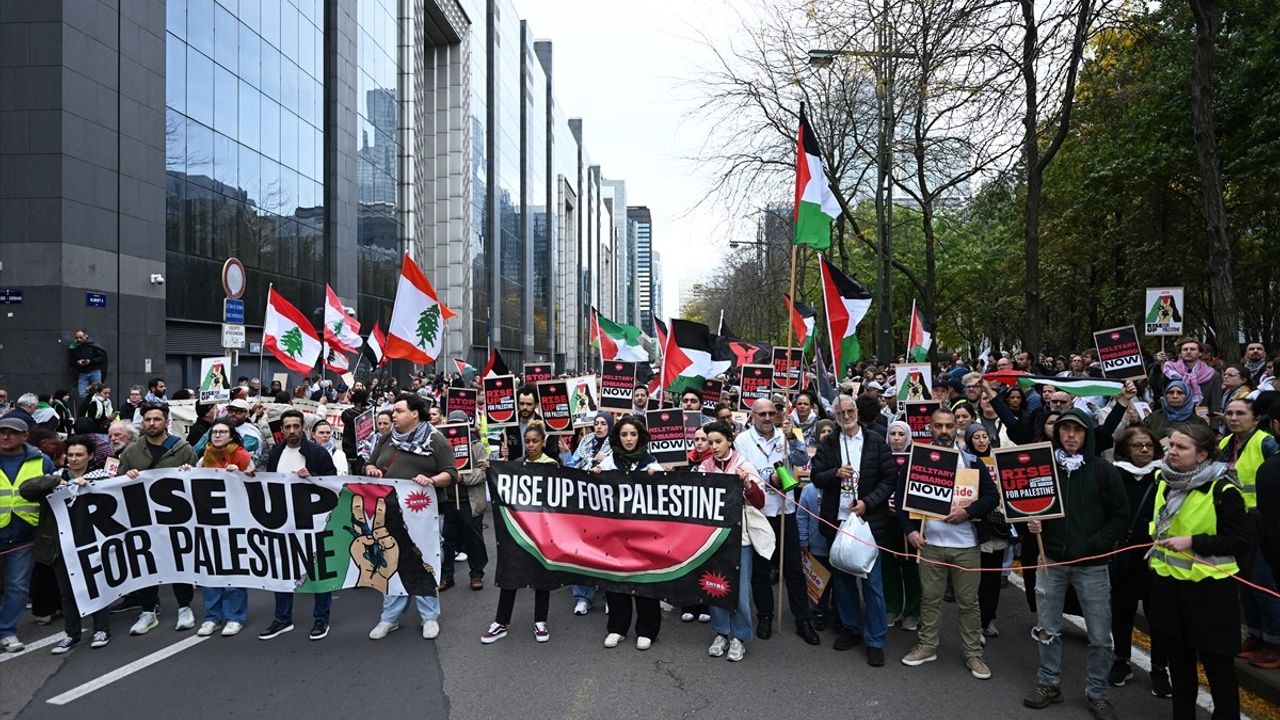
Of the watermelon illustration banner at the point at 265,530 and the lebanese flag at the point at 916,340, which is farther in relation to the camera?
the lebanese flag at the point at 916,340

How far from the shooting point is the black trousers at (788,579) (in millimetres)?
6500

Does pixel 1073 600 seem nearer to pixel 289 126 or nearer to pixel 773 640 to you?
pixel 773 640

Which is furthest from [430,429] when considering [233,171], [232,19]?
[232,19]

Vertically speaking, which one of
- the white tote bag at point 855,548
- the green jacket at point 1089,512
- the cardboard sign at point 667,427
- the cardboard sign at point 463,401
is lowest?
the white tote bag at point 855,548

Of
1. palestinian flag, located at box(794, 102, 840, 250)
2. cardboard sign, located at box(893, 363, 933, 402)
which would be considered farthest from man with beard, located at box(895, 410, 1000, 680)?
cardboard sign, located at box(893, 363, 933, 402)

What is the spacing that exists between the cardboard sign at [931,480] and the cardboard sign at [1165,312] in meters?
8.12

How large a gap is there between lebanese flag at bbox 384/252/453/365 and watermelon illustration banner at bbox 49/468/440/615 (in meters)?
4.33

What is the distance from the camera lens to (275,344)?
1330cm

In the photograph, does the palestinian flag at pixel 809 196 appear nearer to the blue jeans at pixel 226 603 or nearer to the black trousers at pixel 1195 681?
the black trousers at pixel 1195 681

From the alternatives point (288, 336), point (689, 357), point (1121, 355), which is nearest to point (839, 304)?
point (689, 357)

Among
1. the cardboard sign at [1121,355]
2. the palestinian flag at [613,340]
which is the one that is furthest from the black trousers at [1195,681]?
the palestinian flag at [613,340]

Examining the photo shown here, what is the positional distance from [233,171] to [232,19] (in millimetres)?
4415

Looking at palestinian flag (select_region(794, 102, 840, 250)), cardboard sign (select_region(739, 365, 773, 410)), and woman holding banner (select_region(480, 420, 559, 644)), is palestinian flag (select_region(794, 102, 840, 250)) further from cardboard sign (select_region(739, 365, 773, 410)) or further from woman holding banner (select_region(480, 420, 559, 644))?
woman holding banner (select_region(480, 420, 559, 644))

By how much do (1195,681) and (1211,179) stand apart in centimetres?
769
